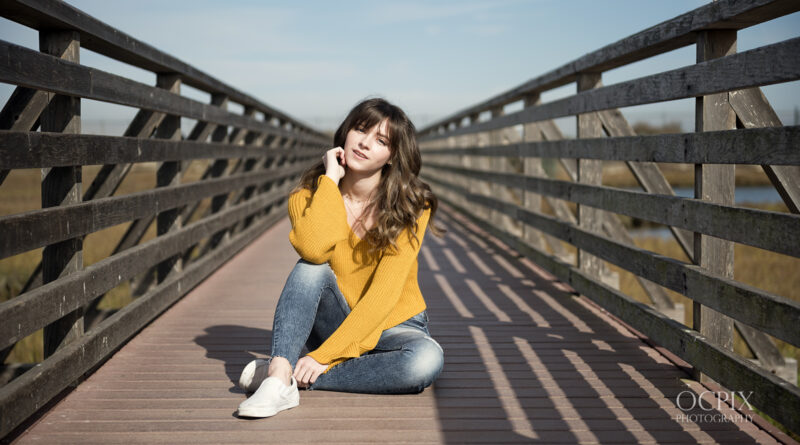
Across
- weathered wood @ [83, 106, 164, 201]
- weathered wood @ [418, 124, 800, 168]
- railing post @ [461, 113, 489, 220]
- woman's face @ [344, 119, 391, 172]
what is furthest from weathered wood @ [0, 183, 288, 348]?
railing post @ [461, 113, 489, 220]

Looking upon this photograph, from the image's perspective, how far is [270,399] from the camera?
7.45ft

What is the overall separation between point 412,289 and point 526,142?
9.75ft

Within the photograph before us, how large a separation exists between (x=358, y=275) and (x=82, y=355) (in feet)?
3.36

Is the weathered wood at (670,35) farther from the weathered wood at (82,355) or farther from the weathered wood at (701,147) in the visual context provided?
the weathered wood at (82,355)

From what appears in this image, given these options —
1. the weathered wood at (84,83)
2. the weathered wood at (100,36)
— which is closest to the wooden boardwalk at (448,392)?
the weathered wood at (84,83)

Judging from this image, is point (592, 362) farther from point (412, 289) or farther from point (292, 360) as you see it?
point (292, 360)

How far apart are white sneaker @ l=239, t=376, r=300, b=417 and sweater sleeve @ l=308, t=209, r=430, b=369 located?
194mm

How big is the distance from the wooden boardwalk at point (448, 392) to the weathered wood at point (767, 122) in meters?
0.73

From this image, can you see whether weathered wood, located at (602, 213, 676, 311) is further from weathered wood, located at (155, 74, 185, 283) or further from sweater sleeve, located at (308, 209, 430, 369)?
weathered wood, located at (155, 74, 185, 283)

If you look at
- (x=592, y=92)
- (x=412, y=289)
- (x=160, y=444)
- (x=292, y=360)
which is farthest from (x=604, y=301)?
(x=160, y=444)

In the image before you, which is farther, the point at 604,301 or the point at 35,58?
the point at 604,301

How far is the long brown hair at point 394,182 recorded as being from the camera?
2.67m

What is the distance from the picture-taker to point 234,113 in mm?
5719

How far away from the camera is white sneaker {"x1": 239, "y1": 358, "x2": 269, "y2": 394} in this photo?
8.04 feet
